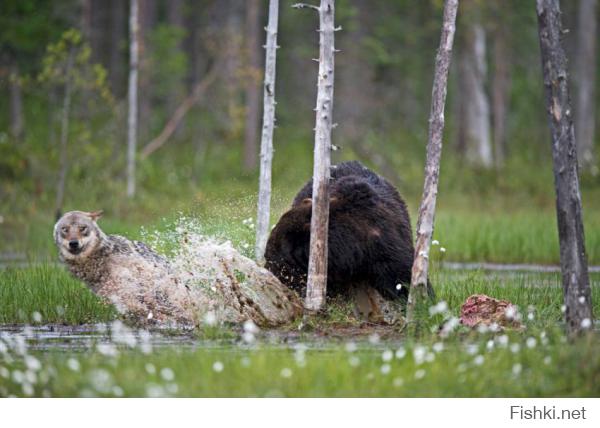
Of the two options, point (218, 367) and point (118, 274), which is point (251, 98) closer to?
point (118, 274)

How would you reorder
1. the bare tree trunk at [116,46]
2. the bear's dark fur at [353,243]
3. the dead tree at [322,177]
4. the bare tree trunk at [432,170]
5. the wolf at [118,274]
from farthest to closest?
the bare tree trunk at [116,46] < the wolf at [118,274] < the bear's dark fur at [353,243] < the dead tree at [322,177] < the bare tree trunk at [432,170]

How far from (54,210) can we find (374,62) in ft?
49.5

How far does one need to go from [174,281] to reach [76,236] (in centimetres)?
109

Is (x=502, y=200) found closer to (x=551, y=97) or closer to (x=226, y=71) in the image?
(x=226, y=71)

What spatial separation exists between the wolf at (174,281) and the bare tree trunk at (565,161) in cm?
291

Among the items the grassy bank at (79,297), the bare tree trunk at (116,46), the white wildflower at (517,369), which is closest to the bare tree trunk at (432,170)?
the grassy bank at (79,297)

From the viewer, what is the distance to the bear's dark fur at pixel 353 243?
9.84 metres

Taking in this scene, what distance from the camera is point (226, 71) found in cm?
2995

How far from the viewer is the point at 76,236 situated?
33.8ft

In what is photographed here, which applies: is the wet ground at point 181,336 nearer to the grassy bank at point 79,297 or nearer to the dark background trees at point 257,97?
the grassy bank at point 79,297

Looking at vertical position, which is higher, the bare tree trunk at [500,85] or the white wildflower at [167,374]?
the bare tree trunk at [500,85]

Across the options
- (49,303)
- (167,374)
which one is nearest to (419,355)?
(167,374)

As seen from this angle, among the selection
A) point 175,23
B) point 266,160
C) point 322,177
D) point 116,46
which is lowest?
point 322,177

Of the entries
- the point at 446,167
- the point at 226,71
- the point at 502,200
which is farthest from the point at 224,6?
the point at 502,200
